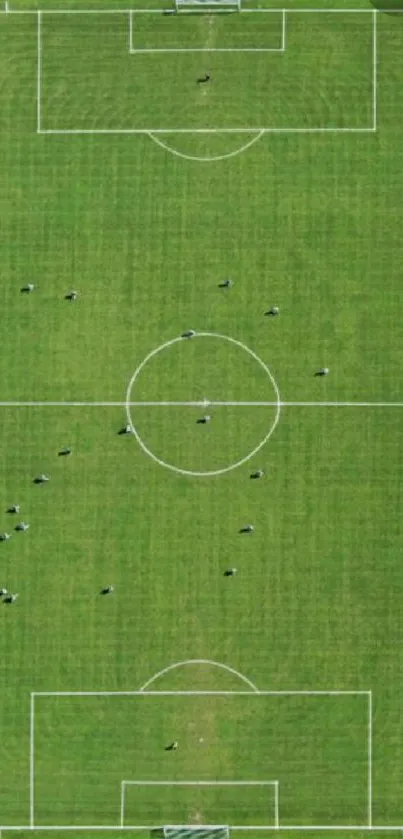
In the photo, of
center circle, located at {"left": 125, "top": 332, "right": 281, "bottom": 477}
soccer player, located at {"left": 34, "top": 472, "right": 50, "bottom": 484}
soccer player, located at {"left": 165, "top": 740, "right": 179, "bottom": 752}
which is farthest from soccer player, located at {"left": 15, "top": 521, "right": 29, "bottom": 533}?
soccer player, located at {"left": 165, "top": 740, "right": 179, "bottom": 752}


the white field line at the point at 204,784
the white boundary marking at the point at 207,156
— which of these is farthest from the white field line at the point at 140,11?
the white field line at the point at 204,784

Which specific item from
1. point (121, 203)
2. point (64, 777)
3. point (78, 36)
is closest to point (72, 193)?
point (121, 203)

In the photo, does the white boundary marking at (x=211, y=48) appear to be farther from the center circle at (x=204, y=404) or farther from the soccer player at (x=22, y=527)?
the soccer player at (x=22, y=527)

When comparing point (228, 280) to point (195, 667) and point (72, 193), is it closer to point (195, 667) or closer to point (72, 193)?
point (72, 193)

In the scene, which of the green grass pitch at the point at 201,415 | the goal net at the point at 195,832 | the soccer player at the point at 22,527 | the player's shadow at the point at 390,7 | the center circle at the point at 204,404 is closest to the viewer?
the goal net at the point at 195,832

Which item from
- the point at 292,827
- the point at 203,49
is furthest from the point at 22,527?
the point at 203,49

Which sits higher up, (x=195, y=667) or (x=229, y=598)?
(x=229, y=598)

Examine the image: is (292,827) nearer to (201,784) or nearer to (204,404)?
(201,784)
